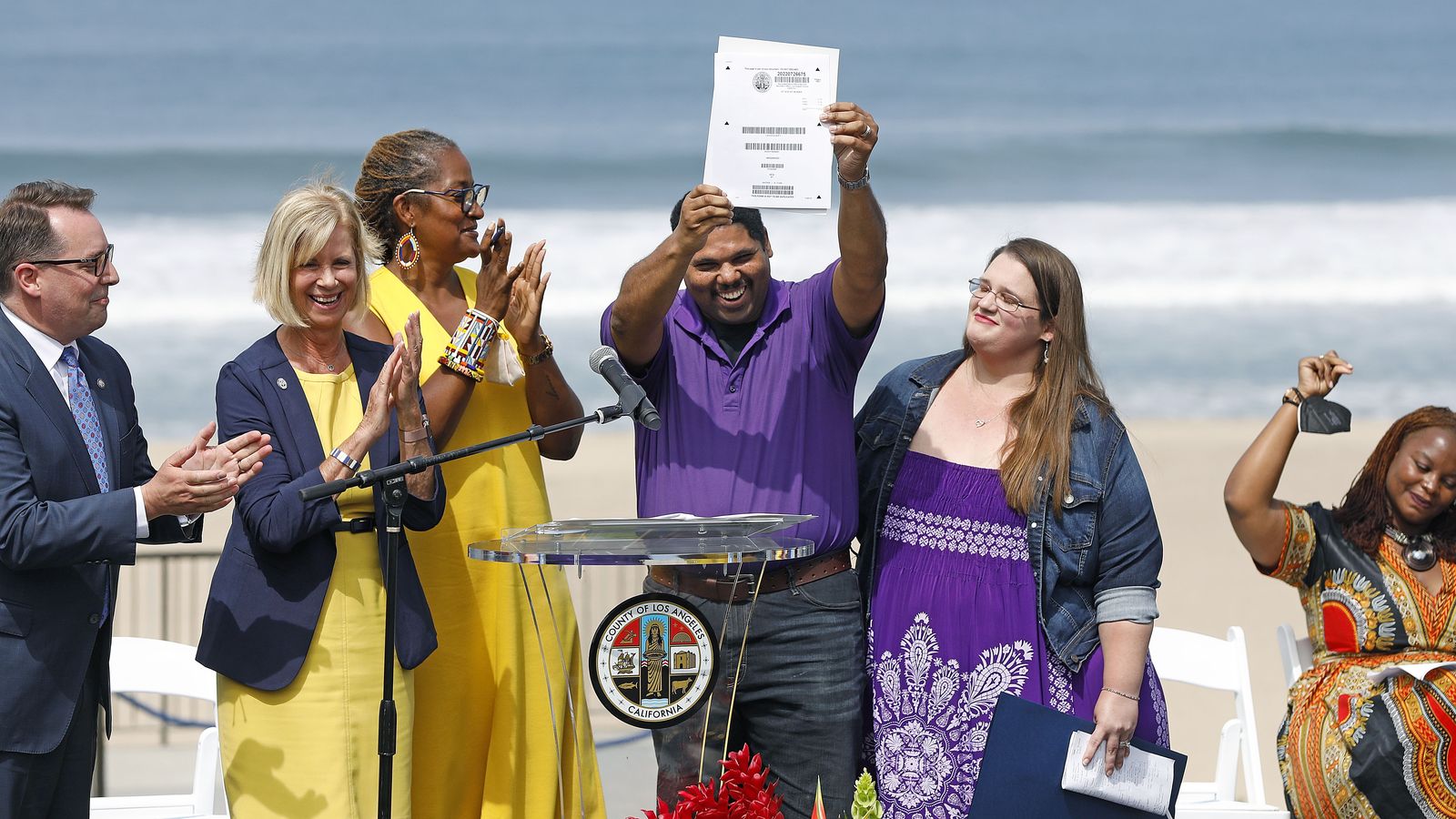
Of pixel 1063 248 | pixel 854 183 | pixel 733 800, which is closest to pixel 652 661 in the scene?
pixel 733 800

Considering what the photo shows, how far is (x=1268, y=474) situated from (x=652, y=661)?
2.15m

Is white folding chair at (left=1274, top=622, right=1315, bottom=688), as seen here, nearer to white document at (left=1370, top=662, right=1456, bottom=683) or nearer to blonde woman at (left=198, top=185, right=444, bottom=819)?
white document at (left=1370, top=662, right=1456, bottom=683)

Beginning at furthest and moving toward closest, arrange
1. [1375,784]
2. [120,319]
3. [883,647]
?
[120,319] → [1375,784] → [883,647]

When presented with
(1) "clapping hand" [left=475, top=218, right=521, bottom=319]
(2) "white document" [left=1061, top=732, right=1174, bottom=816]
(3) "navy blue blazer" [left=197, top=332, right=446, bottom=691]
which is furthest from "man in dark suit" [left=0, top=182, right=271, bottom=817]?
(2) "white document" [left=1061, top=732, right=1174, bottom=816]

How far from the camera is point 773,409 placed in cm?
360

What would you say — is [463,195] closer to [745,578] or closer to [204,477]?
[204,477]

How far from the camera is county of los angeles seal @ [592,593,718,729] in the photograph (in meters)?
2.92

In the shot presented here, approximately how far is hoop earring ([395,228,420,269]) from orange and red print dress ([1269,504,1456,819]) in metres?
2.55

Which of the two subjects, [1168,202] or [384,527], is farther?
[1168,202]

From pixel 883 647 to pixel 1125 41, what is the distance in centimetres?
1829

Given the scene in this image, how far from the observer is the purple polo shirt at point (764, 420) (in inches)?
140

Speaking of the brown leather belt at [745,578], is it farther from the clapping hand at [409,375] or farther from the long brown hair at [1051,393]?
the clapping hand at [409,375]

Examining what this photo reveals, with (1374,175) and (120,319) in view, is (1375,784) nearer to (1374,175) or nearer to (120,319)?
(120,319)

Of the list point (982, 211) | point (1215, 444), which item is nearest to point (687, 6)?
point (982, 211)
